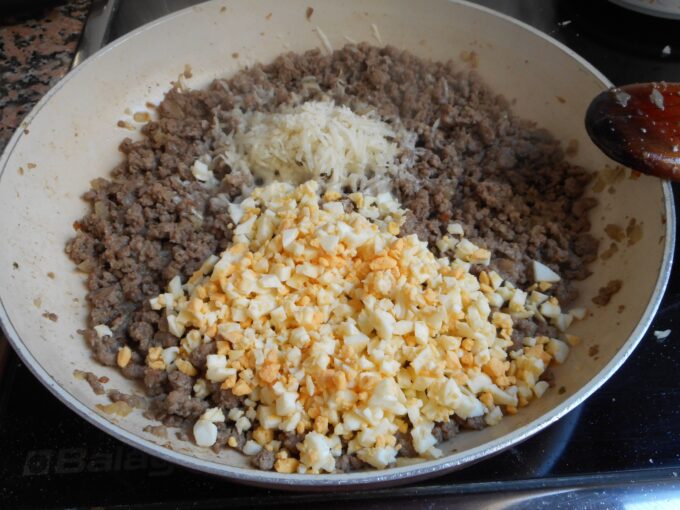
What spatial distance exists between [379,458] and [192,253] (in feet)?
1.90

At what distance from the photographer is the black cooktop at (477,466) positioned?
102 centimetres

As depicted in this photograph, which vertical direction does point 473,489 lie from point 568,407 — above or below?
below

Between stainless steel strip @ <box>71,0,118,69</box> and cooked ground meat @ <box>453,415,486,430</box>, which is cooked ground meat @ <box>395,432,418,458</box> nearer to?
cooked ground meat @ <box>453,415,486,430</box>

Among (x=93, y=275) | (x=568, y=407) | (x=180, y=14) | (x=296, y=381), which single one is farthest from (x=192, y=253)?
(x=568, y=407)

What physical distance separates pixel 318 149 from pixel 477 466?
2.44 feet

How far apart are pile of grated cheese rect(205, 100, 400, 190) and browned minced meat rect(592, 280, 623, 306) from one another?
1.70 ft

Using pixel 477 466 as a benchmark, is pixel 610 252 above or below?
above

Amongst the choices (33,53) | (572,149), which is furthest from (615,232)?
(33,53)

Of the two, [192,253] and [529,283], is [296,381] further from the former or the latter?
[529,283]

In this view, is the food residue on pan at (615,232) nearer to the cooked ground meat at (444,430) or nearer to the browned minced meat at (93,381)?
the cooked ground meat at (444,430)

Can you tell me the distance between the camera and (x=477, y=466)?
1.06 metres

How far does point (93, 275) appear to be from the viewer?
126cm

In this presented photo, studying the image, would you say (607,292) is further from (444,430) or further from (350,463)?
(350,463)

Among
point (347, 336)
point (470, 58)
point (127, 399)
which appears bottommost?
point (127, 399)
